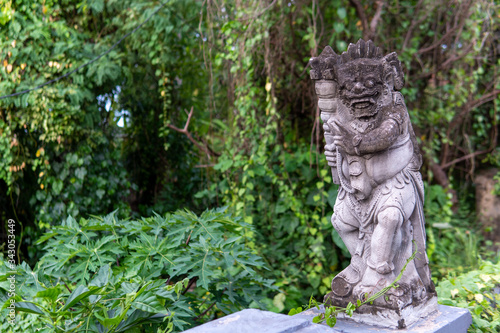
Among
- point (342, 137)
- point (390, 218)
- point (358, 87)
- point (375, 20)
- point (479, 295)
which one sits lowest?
point (479, 295)

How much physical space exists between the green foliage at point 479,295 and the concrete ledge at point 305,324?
0.16m

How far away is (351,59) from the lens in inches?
109

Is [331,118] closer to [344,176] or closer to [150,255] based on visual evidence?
[344,176]

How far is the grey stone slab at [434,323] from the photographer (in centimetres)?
259

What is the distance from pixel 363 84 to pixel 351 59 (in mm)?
192

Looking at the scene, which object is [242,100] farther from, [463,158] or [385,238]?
[463,158]

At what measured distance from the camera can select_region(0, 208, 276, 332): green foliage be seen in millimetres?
2422

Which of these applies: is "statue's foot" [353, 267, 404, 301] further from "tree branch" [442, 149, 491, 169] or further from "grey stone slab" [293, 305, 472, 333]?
"tree branch" [442, 149, 491, 169]

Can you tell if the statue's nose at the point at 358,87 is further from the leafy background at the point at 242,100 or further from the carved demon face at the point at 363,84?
the leafy background at the point at 242,100

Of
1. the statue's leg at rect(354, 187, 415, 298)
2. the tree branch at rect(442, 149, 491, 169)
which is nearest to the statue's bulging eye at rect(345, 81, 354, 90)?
the statue's leg at rect(354, 187, 415, 298)

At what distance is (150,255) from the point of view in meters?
3.08

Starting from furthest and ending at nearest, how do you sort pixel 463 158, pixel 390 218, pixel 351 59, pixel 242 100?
pixel 463 158 → pixel 242 100 → pixel 351 59 → pixel 390 218

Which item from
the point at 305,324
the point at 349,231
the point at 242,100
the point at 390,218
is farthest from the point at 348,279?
the point at 242,100

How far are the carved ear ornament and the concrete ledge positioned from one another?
134cm
